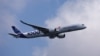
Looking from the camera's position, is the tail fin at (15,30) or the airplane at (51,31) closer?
the airplane at (51,31)

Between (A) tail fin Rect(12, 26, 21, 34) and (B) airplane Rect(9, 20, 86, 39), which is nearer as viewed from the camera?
(B) airplane Rect(9, 20, 86, 39)

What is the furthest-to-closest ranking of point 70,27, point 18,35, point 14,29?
point 14,29 < point 18,35 < point 70,27

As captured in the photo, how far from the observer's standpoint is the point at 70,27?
367 feet

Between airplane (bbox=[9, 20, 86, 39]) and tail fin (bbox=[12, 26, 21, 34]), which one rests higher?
tail fin (bbox=[12, 26, 21, 34])

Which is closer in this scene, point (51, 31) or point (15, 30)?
point (51, 31)

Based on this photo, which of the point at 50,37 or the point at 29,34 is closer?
the point at 50,37

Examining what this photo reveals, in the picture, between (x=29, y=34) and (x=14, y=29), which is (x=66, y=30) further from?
(x=14, y=29)

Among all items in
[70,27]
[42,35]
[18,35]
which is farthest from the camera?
[18,35]

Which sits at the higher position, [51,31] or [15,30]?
[15,30]

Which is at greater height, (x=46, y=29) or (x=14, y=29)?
(x=14, y=29)

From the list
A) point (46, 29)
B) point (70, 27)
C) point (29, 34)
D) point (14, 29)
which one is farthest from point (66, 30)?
point (14, 29)

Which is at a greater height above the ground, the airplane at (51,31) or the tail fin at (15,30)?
the tail fin at (15,30)

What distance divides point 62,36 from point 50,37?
5165mm

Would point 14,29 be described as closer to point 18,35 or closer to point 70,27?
point 18,35
